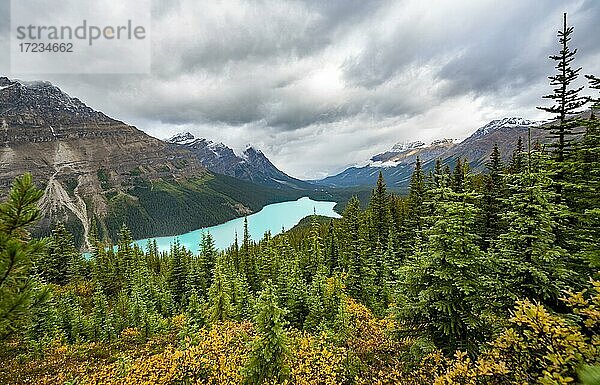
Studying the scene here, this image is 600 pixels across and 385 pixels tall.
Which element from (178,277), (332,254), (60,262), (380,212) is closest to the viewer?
(178,277)

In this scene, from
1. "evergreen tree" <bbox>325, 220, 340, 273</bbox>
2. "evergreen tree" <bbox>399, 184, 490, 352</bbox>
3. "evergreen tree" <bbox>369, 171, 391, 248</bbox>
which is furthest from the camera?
"evergreen tree" <bbox>369, 171, 391, 248</bbox>

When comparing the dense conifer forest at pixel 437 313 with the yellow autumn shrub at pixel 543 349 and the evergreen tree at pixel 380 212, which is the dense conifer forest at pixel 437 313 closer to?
the yellow autumn shrub at pixel 543 349

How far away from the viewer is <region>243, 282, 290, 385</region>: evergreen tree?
11.3m

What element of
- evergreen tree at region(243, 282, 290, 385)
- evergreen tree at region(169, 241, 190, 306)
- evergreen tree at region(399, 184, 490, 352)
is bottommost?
evergreen tree at region(169, 241, 190, 306)

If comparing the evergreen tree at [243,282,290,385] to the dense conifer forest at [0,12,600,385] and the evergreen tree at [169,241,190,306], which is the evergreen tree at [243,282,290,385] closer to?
the dense conifer forest at [0,12,600,385]

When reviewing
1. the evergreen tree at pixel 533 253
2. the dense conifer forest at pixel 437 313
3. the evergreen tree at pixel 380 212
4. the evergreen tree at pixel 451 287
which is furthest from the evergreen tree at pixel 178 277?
the evergreen tree at pixel 533 253

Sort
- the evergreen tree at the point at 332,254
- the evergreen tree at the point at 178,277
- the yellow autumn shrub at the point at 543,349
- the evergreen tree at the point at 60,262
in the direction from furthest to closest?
1. the evergreen tree at the point at 60,262
2. the evergreen tree at the point at 332,254
3. the evergreen tree at the point at 178,277
4. the yellow autumn shrub at the point at 543,349

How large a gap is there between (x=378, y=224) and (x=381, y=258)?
14889 mm

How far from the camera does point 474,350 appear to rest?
10.1 meters

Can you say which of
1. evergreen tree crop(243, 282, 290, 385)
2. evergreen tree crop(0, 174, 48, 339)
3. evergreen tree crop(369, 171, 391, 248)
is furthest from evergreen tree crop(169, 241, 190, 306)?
evergreen tree crop(0, 174, 48, 339)

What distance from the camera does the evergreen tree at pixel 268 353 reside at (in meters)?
11.3

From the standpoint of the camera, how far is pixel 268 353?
11344 mm

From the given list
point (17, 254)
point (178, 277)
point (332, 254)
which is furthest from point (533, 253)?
point (178, 277)

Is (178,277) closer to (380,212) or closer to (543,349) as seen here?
(380,212)
